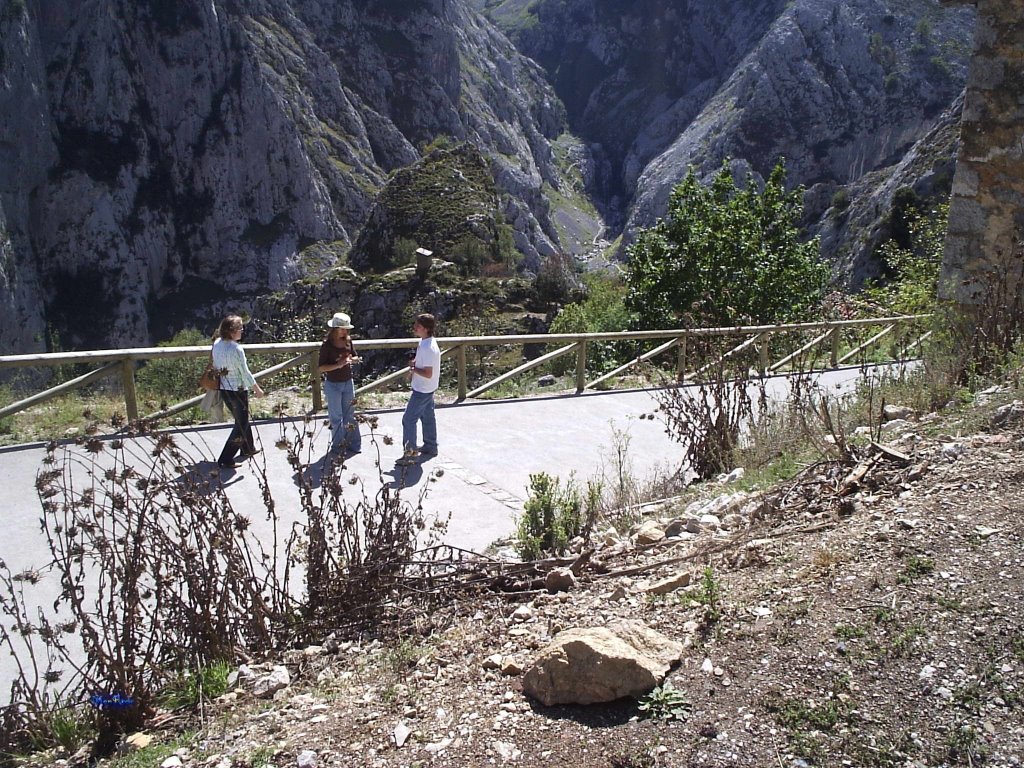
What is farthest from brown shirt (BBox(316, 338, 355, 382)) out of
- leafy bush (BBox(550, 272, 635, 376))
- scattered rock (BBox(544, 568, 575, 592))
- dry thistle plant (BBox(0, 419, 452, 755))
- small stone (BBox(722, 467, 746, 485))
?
leafy bush (BBox(550, 272, 635, 376))

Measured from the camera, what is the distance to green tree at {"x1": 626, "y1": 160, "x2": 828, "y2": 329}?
17.5 metres

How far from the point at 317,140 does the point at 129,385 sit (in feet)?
184

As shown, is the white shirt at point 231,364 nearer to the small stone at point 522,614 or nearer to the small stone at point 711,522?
the small stone at point 522,614

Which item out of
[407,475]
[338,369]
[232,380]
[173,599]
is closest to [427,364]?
[338,369]

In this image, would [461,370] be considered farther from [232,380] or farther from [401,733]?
[401,733]

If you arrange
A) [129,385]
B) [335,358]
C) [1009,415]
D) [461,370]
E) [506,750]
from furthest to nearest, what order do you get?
1. [461,370]
2. [129,385]
3. [335,358]
4. [1009,415]
5. [506,750]

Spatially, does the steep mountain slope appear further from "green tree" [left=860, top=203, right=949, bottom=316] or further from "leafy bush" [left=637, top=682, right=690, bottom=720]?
"leafy bush" [left=637, top=682, right=690, bottom=720]

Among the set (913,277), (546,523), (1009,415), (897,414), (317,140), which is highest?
(317,140)

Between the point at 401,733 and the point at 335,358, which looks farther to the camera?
the point at 335,358

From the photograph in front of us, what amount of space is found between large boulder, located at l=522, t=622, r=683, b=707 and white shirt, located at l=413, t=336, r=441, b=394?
4.71 meters

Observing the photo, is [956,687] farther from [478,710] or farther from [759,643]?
[478,710]

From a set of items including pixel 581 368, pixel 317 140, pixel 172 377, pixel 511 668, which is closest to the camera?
pixel 511 668

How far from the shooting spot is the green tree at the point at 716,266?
1753cm

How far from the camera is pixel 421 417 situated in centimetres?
762
